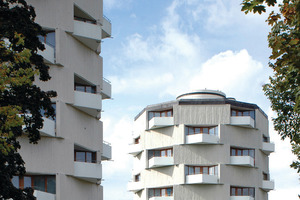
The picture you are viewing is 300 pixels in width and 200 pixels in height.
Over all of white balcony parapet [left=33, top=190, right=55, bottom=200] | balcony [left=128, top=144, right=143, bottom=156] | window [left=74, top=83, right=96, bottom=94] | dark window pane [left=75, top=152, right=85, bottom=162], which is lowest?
white balcony parapet [left=33, top=190, right=55, bottom=200]

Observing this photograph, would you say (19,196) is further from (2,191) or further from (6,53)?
(6,53)

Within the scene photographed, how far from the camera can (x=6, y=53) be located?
20.0 m

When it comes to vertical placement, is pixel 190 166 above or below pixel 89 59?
below

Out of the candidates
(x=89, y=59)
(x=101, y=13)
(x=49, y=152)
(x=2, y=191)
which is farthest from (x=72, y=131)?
(x=2, y=191)

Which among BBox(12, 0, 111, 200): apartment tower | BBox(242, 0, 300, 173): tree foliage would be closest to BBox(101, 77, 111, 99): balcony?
BBox(12, 0, 111, 200): apartment tower

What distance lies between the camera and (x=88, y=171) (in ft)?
142

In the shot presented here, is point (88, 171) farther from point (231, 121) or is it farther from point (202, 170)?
point (231, 121)

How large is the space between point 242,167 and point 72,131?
30307mm

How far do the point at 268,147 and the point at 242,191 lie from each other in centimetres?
671

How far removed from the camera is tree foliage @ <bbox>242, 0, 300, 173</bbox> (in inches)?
536

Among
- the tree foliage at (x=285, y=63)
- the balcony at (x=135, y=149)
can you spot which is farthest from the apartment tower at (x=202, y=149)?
the tree foliage at (x=285, y=63)

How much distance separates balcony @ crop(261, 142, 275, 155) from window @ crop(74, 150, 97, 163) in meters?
30.5

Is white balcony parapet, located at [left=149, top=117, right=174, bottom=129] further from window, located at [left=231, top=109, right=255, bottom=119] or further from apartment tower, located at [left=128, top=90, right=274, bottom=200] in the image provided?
window, located at [left=231, top=109, right=255, bottom=119]

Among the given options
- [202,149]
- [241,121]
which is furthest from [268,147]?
[202,149]
